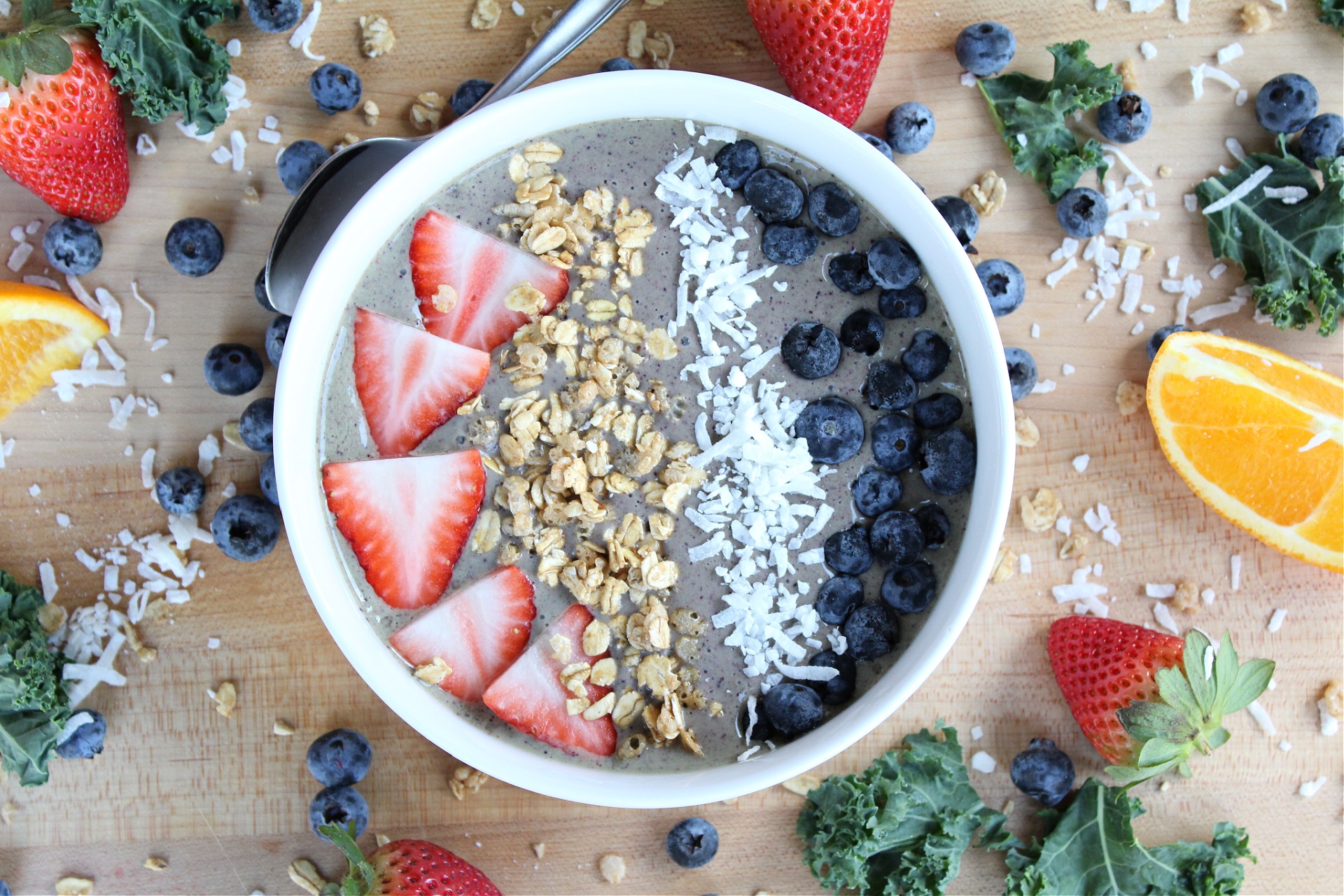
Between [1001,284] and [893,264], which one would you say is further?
[1001,284]

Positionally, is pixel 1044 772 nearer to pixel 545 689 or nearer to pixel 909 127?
pixel 545 689

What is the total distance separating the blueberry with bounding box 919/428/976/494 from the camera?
1297 millimetres

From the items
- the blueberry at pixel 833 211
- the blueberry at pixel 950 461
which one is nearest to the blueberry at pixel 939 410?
the blueberry at pixel 950 461

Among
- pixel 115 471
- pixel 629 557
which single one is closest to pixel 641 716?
pixel 629 557

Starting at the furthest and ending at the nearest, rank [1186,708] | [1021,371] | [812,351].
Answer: [1021,371] → [1186,708] → [812,351]

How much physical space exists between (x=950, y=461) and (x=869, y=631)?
0.25 meters

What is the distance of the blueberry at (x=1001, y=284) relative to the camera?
4.85 feet

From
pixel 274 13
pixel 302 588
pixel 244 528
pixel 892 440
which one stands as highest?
pixel 274 13

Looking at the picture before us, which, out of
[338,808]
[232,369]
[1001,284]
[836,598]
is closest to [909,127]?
[1001,284]

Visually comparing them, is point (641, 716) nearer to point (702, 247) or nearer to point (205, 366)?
point (702, 247)

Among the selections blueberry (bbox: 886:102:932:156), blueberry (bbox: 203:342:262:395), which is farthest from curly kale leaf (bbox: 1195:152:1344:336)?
blueberry (bbox: 203:342:262:395)

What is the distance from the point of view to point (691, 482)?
4.23ft

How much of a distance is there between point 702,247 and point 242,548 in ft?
2.67

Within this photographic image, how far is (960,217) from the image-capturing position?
57.7 inches
